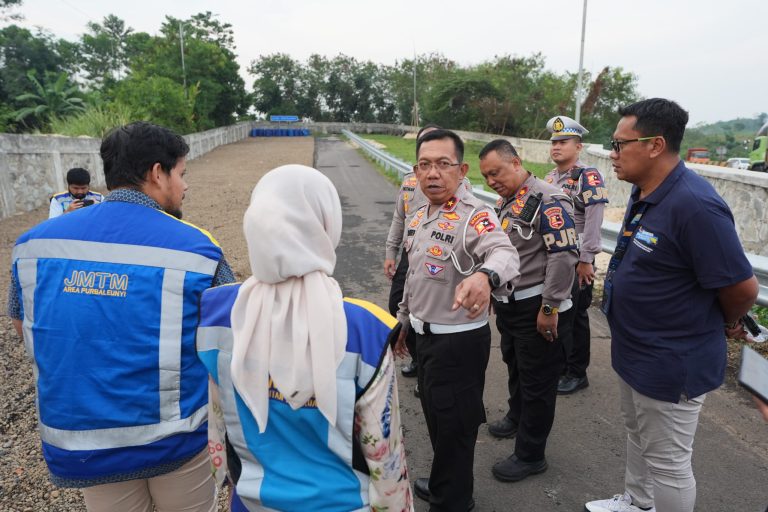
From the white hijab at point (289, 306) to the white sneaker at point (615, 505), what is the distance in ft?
6.68

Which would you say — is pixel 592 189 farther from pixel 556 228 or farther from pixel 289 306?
pixel 289 306

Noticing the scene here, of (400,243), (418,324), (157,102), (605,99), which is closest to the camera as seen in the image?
(418,324)

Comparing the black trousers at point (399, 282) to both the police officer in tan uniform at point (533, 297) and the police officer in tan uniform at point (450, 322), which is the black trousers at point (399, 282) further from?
the police officer in tan uniform at point (450, 322)

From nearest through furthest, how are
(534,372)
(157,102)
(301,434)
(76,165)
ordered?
(301,434) → (534,372) → (76,165) → (157,102)

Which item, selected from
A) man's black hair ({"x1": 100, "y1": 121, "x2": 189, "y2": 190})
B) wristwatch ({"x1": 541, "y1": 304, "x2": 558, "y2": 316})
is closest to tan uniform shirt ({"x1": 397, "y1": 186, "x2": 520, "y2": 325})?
wristwatch ({"x1": 541, "y1": 304, "x2": 558, "y2": 316})

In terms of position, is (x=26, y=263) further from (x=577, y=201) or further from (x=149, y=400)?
(x=577, y=201)

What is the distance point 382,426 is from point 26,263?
137 cm

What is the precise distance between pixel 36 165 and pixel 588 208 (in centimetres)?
1223

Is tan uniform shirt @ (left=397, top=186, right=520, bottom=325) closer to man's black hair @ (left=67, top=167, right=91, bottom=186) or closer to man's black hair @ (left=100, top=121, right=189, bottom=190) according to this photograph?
man's black hair @ (left=100, top=121, right=189, bottom=190)

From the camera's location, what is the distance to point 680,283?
6.84 feet

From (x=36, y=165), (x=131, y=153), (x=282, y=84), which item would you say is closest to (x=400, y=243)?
(x=131, y=153)

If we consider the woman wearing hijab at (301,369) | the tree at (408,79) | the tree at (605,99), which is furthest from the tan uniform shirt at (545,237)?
the tree at (408,79)

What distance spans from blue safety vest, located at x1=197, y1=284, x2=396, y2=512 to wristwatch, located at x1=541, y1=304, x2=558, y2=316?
5.10 feet

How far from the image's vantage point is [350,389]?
1418mm
